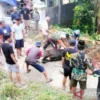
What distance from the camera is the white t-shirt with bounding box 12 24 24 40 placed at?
10.4 m

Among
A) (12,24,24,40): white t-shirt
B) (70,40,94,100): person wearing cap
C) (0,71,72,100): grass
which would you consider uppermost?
(12,24,24,40): white t-shirt

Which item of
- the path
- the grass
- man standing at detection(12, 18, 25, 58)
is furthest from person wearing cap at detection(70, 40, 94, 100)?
man standing at detection(12, 18, 25, 58)

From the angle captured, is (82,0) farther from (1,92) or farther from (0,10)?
(1,92)

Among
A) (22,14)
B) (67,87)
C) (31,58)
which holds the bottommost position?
(67,87)

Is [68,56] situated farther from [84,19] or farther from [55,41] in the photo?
[84,19]

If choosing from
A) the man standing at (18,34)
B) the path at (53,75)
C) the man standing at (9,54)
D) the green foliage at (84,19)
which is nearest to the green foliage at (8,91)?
the man standing at (9,54)

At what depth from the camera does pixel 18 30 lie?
413 inches

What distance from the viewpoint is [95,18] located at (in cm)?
1524

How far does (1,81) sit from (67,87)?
6.68 ft

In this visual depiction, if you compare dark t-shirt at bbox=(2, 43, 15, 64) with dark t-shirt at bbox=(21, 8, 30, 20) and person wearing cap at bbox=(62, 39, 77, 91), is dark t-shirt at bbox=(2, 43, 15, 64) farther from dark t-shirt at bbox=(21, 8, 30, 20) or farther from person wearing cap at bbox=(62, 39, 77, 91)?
dark t-shirt at bbox=(21, 8, 30, 20)

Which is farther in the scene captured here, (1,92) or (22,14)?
(22,14)

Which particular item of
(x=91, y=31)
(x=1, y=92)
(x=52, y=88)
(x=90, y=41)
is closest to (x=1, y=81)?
(x=1, y=92)

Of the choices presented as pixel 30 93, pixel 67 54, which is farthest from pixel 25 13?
pixel 30 93

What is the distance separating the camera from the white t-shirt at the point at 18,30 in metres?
10.4
